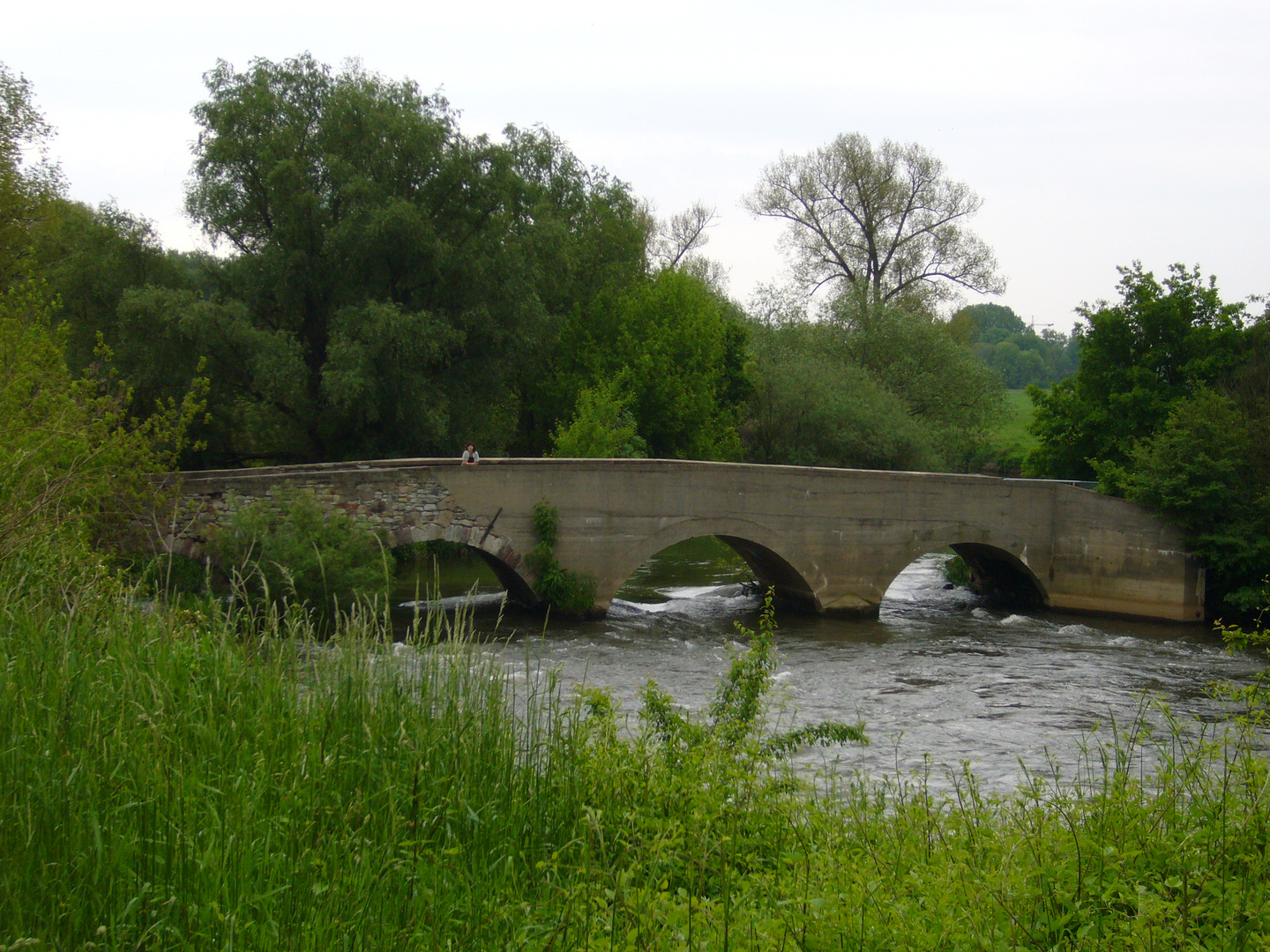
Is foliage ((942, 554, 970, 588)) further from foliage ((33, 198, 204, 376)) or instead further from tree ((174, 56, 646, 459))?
foliage ((33, 198, 204, 376))

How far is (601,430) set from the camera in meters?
27.7

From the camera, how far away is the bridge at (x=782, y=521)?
18.0 metres

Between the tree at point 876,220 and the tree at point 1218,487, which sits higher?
the tree at point 876,220

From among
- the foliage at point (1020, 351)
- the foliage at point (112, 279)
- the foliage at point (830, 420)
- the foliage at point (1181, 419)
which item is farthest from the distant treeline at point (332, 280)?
the foliage at point (1020, 351)

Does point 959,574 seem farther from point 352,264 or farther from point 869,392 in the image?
point 352,264

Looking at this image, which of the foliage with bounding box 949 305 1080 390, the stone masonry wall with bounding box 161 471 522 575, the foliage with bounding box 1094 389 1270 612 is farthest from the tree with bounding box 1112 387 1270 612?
the foliage with bounding box 949 305 1080 390

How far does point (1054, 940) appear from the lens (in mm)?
4281

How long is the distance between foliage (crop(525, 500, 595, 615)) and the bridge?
166mm

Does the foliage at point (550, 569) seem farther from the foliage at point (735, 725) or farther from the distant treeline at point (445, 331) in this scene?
the foliage at point (735, 725)

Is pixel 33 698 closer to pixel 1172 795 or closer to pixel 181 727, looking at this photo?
pixel 181 727

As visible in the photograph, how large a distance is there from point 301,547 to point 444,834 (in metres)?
10.5

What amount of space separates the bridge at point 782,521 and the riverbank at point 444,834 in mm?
11265

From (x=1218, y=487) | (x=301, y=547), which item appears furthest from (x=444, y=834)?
(x=1218, y=487)

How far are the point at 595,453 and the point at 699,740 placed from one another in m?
20.7
